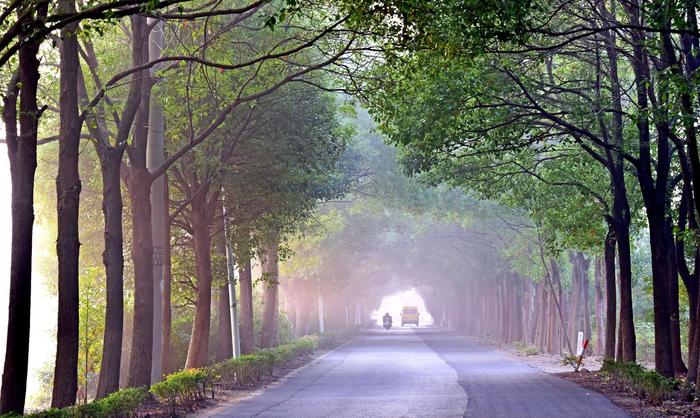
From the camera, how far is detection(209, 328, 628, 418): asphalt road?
18.5 m

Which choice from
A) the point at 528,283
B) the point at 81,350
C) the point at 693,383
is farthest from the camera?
the point at 528,283

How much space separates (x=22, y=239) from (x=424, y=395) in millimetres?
11109

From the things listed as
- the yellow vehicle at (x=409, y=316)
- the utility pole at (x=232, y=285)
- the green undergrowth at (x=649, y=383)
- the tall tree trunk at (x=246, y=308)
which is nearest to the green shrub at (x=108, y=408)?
the green undergrowth at (x=649, y=383)

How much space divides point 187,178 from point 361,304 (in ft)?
368

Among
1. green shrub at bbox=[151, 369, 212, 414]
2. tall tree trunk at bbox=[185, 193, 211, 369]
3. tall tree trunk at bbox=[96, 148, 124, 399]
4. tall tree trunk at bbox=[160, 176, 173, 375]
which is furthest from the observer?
tall tree trunk at bbox=[185, 193, 211, 369]

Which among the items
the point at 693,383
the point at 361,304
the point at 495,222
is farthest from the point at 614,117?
the point at 361,304

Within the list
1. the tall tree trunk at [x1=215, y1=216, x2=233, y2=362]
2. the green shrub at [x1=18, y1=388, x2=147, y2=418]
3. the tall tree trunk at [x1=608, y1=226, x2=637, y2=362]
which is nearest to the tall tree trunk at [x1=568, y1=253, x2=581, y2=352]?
the tall tree trunk at [x1=215, y1=216, x2=233, y2=362]

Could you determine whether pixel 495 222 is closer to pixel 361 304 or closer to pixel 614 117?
pixel 614 117

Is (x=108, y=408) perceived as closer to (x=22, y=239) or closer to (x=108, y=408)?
(x=108, y=408)

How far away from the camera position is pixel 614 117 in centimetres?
2622

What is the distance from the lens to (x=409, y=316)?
129 meters

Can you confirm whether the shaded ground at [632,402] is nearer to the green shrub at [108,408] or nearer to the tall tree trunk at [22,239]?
the green shrub at [108,408]

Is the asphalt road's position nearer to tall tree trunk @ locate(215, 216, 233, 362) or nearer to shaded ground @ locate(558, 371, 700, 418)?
shaded ground @ locate(558, 371, 700, 418)

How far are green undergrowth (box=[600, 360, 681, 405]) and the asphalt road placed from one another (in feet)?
2.72
